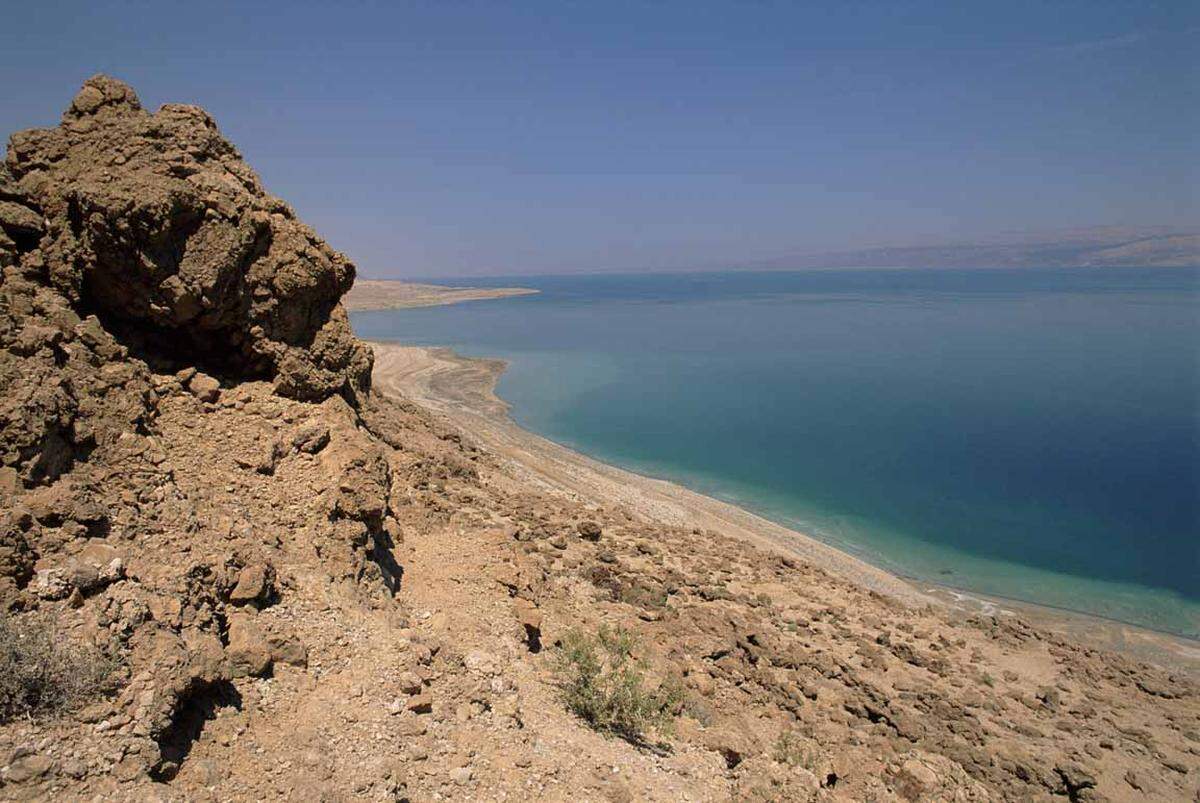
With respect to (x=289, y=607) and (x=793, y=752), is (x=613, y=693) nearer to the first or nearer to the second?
(x=793, y=752)

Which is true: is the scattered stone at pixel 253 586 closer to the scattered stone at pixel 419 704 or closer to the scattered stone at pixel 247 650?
the scattered stone at pixel 247 650

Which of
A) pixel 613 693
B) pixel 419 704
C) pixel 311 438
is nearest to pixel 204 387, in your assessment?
pixel 311 438

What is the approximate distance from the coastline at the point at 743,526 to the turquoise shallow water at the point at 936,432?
1.23m

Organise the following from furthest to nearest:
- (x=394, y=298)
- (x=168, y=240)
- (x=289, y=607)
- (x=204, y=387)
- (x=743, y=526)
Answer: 1. (x=394, y=298)
2. (x=743, y=526)
3. (x=204, y=387)
4. (x=168, y=240)
5. (x=289, y=607)

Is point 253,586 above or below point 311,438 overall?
below

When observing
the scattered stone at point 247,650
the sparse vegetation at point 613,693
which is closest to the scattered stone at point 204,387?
the scattered stone at point 247,650

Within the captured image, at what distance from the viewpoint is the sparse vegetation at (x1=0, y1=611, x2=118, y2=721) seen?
13.9 ft

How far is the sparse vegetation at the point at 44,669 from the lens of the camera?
423 centimetres

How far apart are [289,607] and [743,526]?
2079 cm

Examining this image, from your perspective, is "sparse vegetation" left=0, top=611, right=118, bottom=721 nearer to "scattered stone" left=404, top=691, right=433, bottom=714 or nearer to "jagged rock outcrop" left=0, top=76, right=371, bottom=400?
"scattered stone" left=404, top=691, right=433, bottom=714

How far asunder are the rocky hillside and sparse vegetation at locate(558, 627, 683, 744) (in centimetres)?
14

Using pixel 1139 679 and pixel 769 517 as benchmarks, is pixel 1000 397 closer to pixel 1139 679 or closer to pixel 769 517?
pixel 769 517

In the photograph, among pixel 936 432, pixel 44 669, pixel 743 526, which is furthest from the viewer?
pixel 936 432

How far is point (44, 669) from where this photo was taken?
4.39 metres
